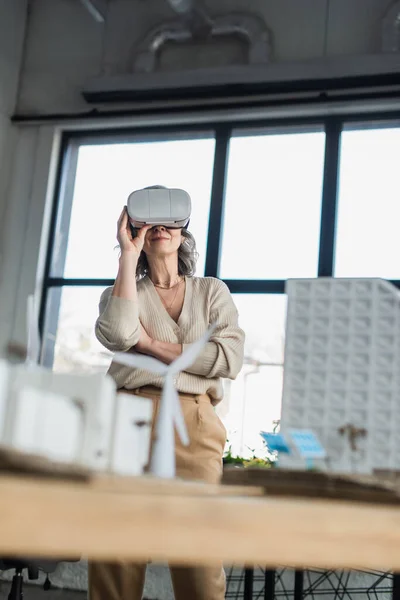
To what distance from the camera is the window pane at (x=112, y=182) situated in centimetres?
502

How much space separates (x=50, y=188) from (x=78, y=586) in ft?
8.00

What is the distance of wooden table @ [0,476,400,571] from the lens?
1.65ft

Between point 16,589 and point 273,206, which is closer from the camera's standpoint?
point 16,589

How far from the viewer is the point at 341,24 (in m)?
4.83

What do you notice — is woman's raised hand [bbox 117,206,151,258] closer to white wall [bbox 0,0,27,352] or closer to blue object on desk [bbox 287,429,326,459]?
blue object on desk [bbox 287,429,326,459]

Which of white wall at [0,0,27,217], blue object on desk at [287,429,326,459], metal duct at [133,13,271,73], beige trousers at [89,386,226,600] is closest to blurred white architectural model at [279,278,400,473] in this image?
blue object on desk at [287,429,326,459]

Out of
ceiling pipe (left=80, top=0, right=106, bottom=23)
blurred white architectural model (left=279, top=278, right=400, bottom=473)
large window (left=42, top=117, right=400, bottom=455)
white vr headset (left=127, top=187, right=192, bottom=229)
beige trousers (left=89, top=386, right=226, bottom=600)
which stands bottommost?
beige trousers (left=89, top=386, right=226, bottom=600)

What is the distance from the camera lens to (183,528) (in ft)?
1.80

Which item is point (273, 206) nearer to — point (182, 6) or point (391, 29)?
point (391, 29)

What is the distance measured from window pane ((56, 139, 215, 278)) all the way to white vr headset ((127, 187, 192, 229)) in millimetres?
3190

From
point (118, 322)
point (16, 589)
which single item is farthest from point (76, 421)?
point (16, 589)

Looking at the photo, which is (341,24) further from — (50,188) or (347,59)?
(50,188)

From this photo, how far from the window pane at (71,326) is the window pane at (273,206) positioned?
2.86 feet

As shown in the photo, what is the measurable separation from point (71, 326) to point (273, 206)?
4.70ft
